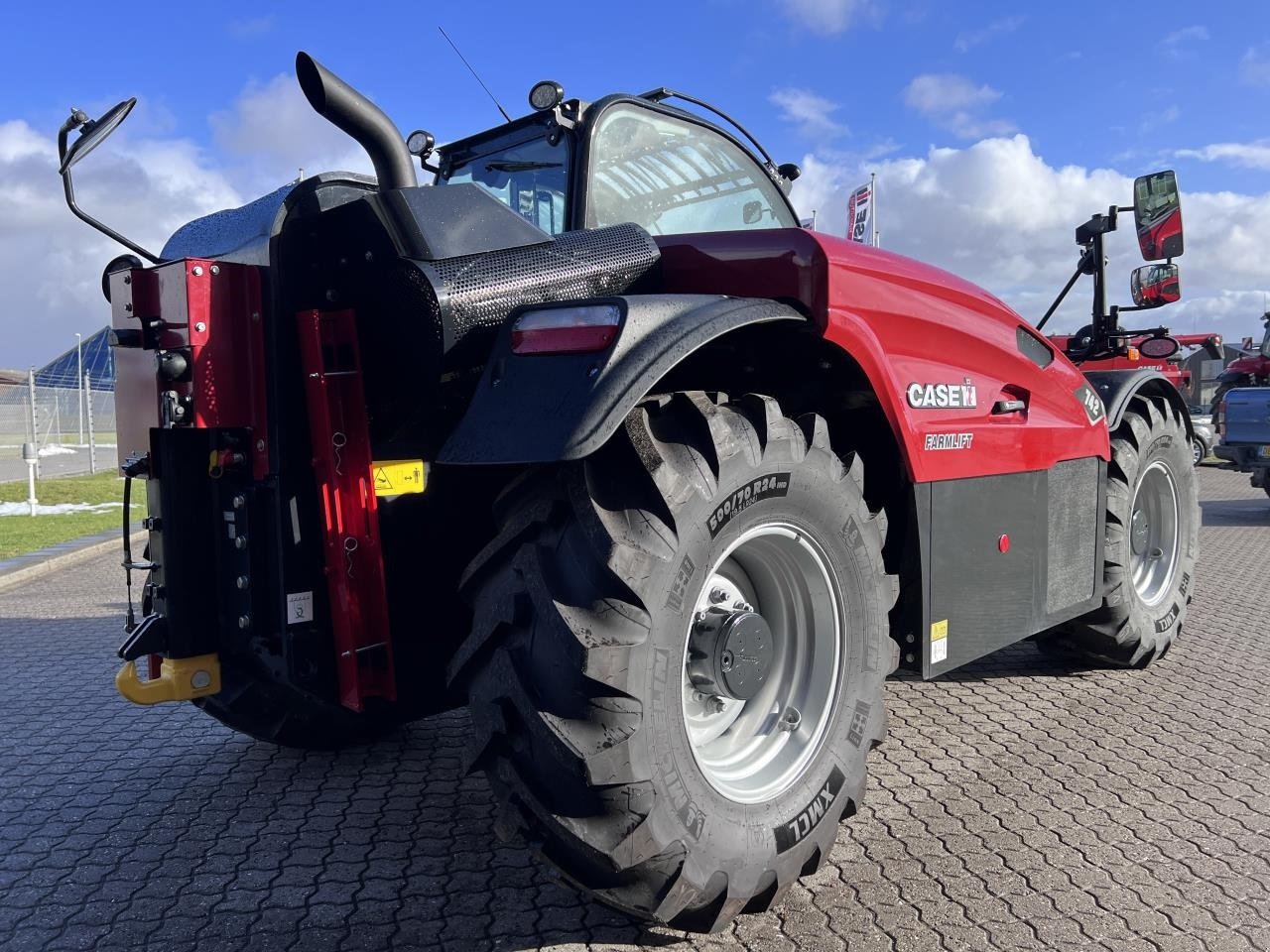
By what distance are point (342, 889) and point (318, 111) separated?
213 centimetres

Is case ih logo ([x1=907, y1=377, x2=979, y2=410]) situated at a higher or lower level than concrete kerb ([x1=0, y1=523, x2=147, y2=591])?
higher

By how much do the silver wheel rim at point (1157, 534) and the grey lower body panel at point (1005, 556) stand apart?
1.10 meters

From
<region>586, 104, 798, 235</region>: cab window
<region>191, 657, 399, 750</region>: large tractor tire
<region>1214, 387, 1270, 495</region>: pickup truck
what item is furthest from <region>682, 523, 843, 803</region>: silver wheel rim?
<region>1214, 387, 1270, 495</region>: pickup truck

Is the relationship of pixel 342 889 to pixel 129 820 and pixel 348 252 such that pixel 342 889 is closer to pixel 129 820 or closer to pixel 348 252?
pixel 129 820

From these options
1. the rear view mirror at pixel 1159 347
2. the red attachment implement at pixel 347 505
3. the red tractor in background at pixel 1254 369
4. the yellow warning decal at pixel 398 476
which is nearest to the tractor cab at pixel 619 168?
the red attachment implement at pixel 347 505

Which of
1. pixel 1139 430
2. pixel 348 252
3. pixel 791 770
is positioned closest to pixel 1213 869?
pixel 791 770

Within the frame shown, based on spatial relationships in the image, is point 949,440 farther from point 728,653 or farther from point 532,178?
point 532,178

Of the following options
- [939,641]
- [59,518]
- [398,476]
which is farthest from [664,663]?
[59,518]

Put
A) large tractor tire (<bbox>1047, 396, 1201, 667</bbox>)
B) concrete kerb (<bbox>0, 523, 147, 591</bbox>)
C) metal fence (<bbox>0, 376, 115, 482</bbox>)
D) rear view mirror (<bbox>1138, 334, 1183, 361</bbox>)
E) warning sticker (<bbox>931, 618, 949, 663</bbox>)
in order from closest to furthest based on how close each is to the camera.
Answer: warning sticker (<bbox>931, 618, 949, 663</bbox>)
large tractor tire (<bbox>1047, 396, 1201, 667</bbox>)
rear view mirror (<bbox>1138, 334, 1183, 361</bbox>)
concrete kerb (<bbox>0, 523, 147, 591</bbox>)
metal fence (<bbox>0, 376, 115, 482</bbox>)

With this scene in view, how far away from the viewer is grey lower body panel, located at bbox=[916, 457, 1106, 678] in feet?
10.8

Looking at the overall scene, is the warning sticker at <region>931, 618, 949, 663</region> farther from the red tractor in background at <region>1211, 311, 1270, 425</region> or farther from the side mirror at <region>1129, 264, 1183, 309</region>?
the red tractor in background at <region>1211, 311, 1270, 425</region>

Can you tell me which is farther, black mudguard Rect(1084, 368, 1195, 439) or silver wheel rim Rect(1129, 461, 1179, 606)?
silver wheel rim Rect(1129, 461, 1179, 606)

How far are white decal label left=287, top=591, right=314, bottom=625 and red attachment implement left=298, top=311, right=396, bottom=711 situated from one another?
0.20 ft

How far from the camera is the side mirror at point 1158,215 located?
4.54 metres
